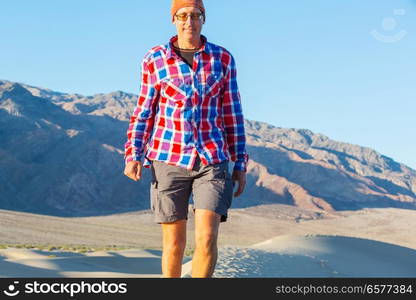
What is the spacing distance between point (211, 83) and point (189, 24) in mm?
449

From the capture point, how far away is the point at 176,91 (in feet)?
13.4

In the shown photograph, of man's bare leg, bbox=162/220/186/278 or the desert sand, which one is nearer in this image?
man's bare leg, bbox=162/220/186/278

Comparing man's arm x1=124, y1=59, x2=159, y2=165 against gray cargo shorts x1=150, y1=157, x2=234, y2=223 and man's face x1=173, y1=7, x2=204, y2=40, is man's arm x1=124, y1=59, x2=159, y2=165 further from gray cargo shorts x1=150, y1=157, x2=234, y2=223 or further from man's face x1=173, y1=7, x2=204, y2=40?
man's face x1=173, y1=7, x2=204, y2=40

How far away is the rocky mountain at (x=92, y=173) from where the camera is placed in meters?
72.6

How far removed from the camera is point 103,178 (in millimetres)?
78562

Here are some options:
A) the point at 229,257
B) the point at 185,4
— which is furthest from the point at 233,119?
the point at 229,257

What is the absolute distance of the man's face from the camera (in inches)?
165

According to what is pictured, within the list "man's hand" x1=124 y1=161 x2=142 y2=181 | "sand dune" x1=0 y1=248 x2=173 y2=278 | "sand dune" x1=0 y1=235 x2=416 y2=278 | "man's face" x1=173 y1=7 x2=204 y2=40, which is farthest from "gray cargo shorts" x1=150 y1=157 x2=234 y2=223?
"sand dune" x1=0 y1=248 x2=173 y2=278

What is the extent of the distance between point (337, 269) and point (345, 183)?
89.2 meters

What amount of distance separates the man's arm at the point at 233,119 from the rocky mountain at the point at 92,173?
63.2 m

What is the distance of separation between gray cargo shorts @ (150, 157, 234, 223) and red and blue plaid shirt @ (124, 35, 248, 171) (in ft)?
0.18

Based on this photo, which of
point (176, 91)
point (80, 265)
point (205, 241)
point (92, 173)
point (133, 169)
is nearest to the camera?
point (205, 241)

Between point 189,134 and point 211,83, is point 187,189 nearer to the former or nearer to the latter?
point 189,134

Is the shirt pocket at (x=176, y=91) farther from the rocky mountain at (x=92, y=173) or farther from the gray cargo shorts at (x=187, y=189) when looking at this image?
the rocky mountain at (x=92, y=173)
